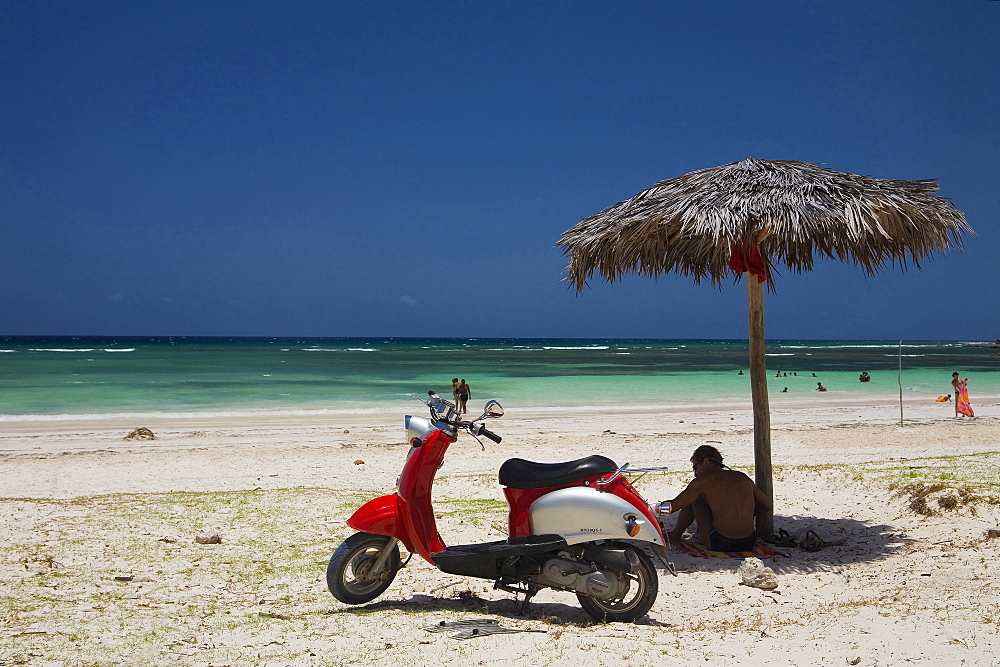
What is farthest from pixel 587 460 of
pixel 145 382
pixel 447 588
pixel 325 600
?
pixel 145 382

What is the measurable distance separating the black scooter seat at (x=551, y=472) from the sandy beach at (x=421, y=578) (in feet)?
2.36

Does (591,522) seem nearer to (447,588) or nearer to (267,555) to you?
(447,588)

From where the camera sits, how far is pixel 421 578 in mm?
5020

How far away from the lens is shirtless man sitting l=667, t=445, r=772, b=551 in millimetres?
5391

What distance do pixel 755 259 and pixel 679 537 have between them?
2168 millimetres

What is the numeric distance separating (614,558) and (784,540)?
2533 mm

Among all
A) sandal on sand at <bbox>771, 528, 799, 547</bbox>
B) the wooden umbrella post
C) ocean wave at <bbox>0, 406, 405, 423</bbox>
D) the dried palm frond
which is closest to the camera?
the dried palm frond

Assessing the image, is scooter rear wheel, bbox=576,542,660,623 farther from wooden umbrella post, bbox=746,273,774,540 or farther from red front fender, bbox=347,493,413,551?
wooden umbrella post, bbox=746,273,774,540

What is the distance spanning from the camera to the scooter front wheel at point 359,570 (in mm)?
4223

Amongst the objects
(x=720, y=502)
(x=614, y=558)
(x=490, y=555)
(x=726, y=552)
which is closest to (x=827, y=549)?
(x=726, y=552)

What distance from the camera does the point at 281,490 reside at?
8023 millimetres

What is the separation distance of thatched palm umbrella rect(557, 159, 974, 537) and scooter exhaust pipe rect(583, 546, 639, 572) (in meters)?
2.22

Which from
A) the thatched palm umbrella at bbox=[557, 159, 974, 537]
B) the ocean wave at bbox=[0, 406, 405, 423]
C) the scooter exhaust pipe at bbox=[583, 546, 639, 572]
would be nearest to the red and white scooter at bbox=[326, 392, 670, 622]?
the scooter exhaust pipe at bbox=[583, 546, 639, 572]

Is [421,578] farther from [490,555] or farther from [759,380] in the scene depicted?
[759,380]
